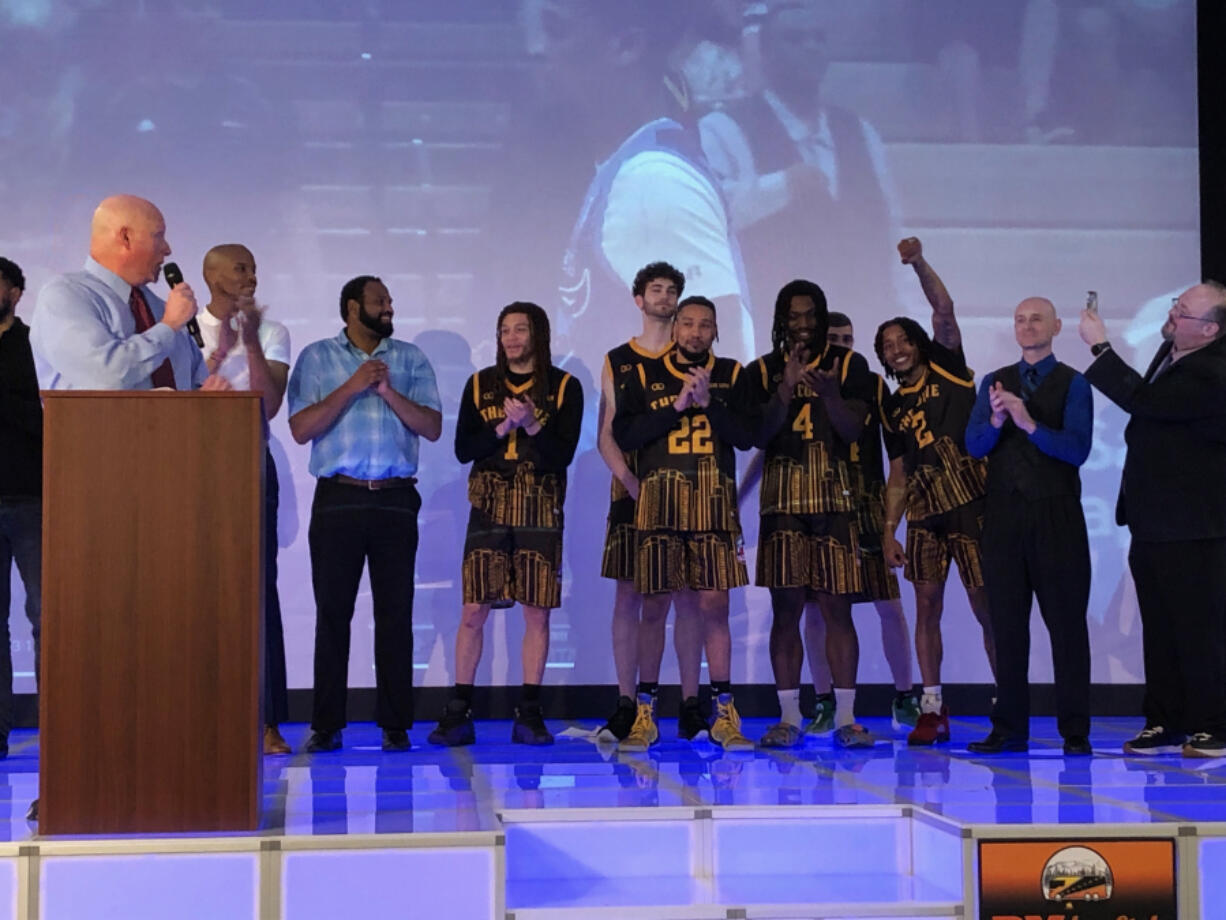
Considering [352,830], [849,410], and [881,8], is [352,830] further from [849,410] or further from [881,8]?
[881,8]

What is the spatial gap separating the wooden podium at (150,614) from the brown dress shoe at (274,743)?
5.59ft

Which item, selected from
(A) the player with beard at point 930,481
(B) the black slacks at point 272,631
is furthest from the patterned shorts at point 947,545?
(B) the black slacks at point 272,631

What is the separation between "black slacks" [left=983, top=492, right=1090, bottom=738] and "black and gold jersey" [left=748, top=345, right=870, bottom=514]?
53cm

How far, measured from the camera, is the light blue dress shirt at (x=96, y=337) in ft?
10.4

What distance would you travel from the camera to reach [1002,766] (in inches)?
158

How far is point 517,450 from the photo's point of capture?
4.90 meters

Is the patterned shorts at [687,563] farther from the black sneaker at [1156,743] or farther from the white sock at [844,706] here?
the black sneaker at [1156,743]

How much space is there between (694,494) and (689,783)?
1215 mm

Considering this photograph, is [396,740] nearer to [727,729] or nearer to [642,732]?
[642,732]

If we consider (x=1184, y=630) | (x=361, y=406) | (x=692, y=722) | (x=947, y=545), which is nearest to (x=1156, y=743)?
(x=1184, y=630)

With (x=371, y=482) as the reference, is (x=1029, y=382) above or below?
above

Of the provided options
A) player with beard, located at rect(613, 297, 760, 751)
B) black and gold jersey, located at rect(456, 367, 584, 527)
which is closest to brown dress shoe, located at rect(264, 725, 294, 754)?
black and gold jersey, located at rect(456, 367, 584, 527)

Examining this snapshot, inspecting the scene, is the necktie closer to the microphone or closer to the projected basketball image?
the projected basketball image

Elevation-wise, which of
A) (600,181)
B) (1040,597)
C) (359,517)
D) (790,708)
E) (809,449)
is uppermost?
(600,181)
